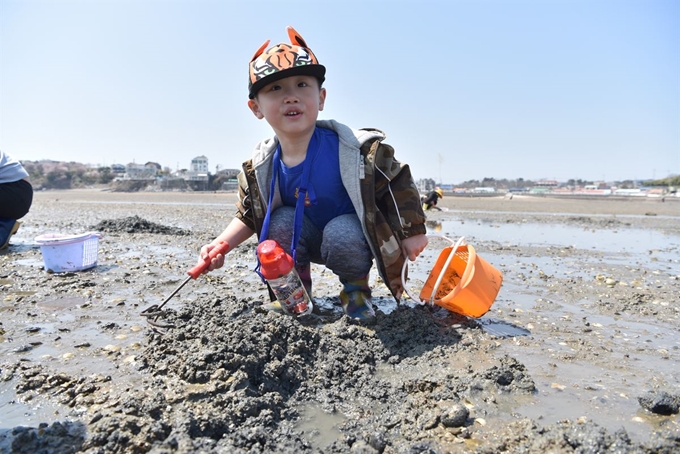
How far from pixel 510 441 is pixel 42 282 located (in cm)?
394

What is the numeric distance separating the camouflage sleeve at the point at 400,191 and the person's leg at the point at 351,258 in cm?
26

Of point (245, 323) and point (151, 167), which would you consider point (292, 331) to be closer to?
point (245, 323)

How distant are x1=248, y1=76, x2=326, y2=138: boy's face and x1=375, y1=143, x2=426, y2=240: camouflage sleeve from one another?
495 millimetres

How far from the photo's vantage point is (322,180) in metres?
2.92

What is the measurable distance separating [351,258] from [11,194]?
4793mm

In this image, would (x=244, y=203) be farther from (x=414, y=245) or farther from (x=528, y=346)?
(x=528, y=346)

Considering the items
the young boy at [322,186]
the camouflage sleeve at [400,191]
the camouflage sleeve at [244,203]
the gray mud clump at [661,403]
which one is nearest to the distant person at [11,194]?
the camouflage sleeve at [244,203]

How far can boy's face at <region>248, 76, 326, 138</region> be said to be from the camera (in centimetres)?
272

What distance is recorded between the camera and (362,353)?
7.32 ft

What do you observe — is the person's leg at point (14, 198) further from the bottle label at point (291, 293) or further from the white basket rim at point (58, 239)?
the bottle label at point (291, 293)

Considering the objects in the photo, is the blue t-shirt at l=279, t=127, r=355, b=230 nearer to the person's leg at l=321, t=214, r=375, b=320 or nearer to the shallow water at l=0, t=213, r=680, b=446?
the person's leg at l=321, t=214, r=375, b=320

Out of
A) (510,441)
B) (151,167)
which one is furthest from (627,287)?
(151,167)

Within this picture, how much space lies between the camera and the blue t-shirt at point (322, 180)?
9.53 feet

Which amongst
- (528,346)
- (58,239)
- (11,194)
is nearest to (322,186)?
(528,346)
